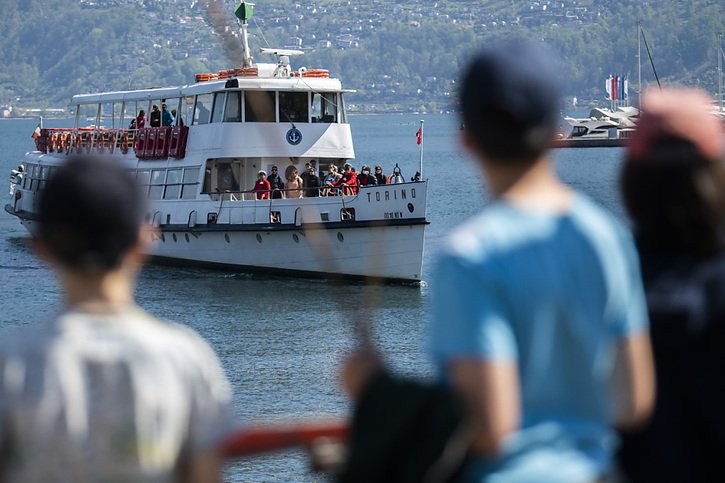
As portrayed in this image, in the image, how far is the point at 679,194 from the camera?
11.6ft

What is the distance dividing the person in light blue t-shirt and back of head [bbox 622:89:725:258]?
31 cm

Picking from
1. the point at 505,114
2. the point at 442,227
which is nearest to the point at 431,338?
the point at 505,114

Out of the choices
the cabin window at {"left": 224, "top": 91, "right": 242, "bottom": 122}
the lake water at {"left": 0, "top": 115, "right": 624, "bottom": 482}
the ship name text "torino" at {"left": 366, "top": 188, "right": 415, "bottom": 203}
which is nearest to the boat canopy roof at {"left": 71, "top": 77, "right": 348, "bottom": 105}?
the cabin window at {"left": 224, "top": 91, "right": 242, "bottom": 122}

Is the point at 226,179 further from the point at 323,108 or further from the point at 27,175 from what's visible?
the point at 27,175

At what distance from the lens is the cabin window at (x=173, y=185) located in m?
32.8

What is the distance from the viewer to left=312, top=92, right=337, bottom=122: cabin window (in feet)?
105

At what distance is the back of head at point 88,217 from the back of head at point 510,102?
32.0 inches

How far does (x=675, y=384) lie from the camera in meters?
3.49

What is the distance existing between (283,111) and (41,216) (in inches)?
1120

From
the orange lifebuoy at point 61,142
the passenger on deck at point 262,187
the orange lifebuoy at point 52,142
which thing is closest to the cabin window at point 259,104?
the passenger on deck at point 262,187

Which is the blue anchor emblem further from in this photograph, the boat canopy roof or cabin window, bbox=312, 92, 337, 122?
the boat canopy roof

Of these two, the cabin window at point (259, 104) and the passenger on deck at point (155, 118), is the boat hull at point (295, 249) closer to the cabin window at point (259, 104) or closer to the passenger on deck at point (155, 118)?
the cabin window at point (259, 104)

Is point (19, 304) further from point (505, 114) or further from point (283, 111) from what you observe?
point (505, 114)

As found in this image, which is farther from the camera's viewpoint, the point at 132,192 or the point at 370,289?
the point at 370,289
